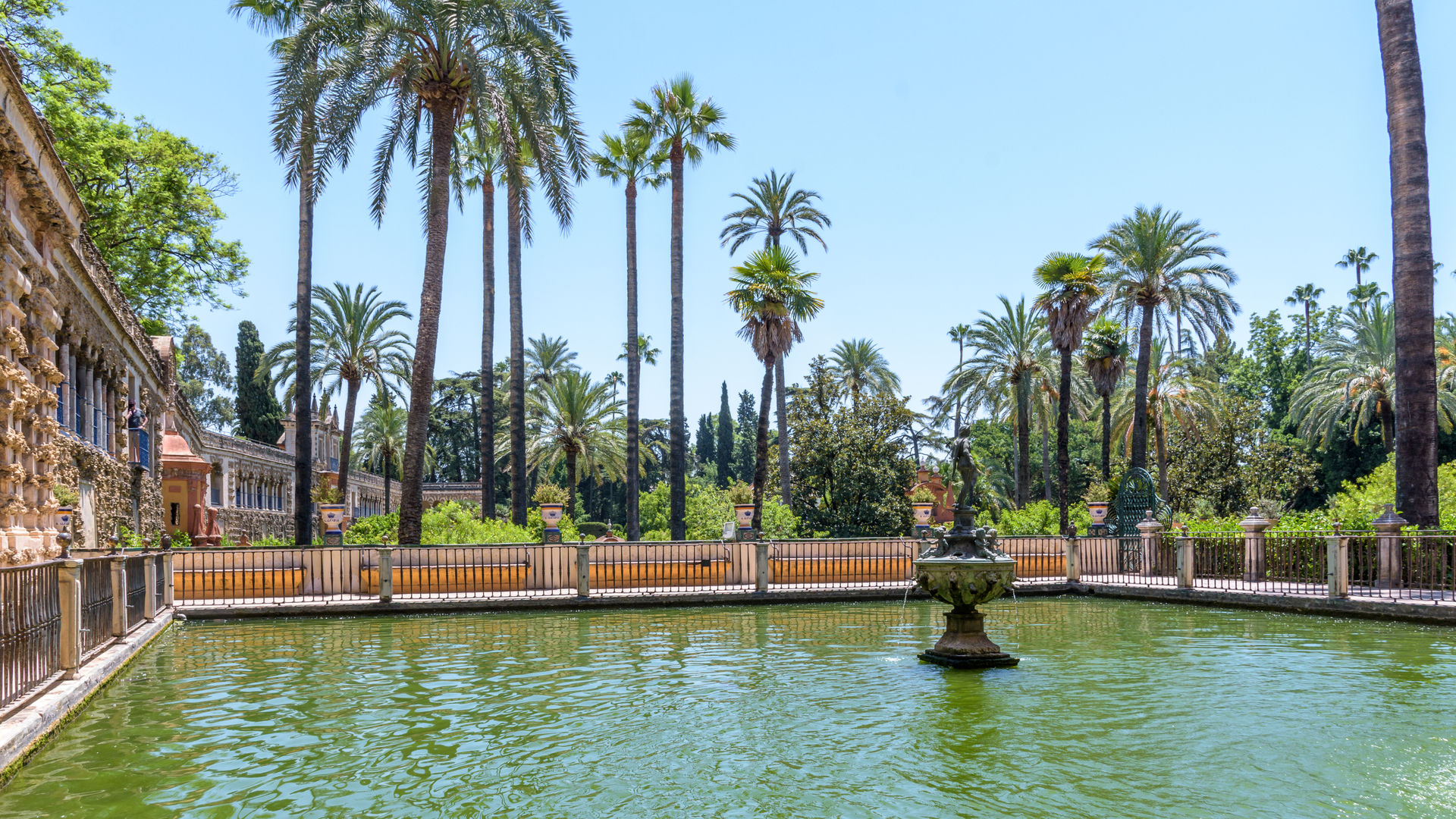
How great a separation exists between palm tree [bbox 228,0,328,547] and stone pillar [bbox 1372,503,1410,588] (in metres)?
23.5

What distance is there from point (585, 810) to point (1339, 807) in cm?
461

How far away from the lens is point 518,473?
31.8m

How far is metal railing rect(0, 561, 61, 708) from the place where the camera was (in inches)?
305

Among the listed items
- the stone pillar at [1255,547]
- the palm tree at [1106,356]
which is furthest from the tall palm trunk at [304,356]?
the palm tree at [1106,356]

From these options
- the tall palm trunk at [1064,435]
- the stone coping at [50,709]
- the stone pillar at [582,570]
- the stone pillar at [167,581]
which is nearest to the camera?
the stone coping at [50,709]

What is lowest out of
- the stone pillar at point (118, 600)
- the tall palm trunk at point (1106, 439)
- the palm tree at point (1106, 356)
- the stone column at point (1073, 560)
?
the stone column at point (1073, 560)

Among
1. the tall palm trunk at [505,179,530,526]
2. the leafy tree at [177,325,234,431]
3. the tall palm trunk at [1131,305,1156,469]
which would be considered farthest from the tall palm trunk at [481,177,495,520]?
the leafy tree at [177,325,234,431]

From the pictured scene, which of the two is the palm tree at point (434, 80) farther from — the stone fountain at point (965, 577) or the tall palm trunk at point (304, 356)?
the stone fountain at point (965, 577)

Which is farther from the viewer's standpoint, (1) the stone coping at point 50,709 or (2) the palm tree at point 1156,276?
(2) the palm tree at point 1156,276

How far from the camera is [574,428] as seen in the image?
1937 inches

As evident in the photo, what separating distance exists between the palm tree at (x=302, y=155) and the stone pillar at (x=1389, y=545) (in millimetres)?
23506

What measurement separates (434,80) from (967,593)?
17.5 meters

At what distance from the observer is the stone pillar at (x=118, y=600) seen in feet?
41.8

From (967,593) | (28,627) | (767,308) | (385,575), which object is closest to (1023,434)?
(767,308)
